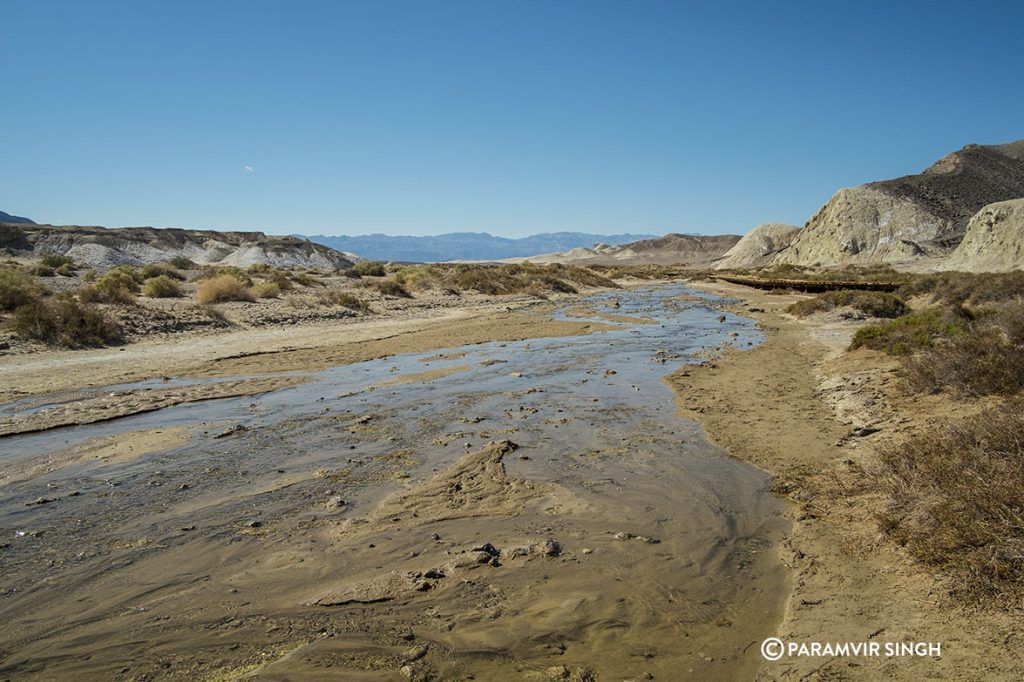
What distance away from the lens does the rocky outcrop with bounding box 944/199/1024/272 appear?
36531 mm

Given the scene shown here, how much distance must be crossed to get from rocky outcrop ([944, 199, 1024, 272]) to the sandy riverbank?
34.3 metres

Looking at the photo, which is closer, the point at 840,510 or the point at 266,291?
the point at 840,510

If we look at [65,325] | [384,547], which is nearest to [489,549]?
[384,547]

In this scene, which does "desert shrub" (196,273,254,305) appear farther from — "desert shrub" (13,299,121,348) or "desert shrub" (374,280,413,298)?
"desert shrub" (374,280,413,298)

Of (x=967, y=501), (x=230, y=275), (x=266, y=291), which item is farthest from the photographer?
(x=266, y=291)

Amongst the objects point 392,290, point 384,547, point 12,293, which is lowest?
point 384,547

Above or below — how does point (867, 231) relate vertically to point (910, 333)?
above

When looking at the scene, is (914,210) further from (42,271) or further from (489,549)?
(42,271)

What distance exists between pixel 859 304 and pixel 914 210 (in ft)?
167

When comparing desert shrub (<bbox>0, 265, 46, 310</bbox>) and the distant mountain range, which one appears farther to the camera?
the distant mountain range

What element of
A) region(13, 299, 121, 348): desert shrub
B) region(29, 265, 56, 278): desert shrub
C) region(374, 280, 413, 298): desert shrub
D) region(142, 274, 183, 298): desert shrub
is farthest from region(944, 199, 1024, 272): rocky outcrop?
region(29, 265, 56, 278): desert shrub

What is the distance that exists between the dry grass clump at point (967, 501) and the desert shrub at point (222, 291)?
22.2m

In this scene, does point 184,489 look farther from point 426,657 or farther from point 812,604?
point 812,604

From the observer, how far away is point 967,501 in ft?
12.8
